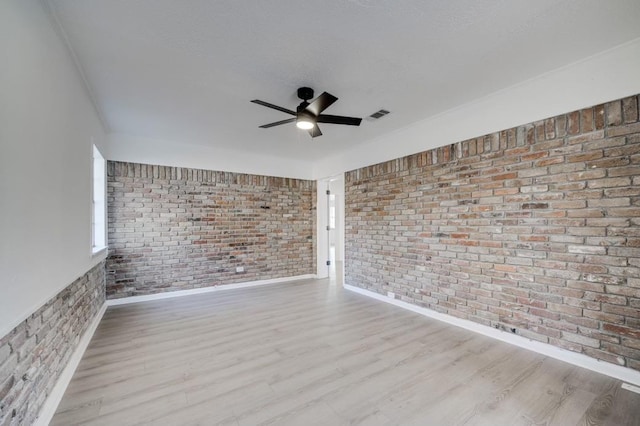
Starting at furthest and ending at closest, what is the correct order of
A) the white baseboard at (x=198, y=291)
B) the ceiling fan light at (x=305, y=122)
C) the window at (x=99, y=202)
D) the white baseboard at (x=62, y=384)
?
1. the white baseboard at (x=198, y=291)
2. the window at (x=99, y=202)
3. the ceiling fan light at (x=305, y=122)
4. the white baseboard at (x=62, y=384)

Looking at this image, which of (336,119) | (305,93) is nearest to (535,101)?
(336,119)

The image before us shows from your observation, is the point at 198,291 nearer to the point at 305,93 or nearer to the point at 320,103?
the point at 305,93

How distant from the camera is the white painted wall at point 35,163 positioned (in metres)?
1.34

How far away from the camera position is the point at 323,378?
7.63 ft

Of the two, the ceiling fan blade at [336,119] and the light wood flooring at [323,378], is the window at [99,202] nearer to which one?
the light wood flooring at [323,378]

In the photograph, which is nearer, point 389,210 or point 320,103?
point 320,103

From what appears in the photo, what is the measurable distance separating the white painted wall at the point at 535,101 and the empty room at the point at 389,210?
0.06 feet

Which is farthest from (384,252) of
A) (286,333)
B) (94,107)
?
(94,107)

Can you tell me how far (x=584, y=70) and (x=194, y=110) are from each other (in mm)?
4160

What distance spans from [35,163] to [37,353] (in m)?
1.20

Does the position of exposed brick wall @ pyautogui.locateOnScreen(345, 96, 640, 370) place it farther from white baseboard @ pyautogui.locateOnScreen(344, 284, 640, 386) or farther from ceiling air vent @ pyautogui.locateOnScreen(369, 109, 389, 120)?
ceiling air vent @ pyautogui.locateOnScreen(369, 109, 389, 120)

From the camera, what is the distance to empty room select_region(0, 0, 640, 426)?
1.82m

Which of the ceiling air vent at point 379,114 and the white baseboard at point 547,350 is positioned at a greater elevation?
the ceiling air vent at point 379,114

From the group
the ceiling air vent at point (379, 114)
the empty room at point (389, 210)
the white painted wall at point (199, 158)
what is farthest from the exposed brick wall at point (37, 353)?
the ceiling air vent at point (379, 114)
